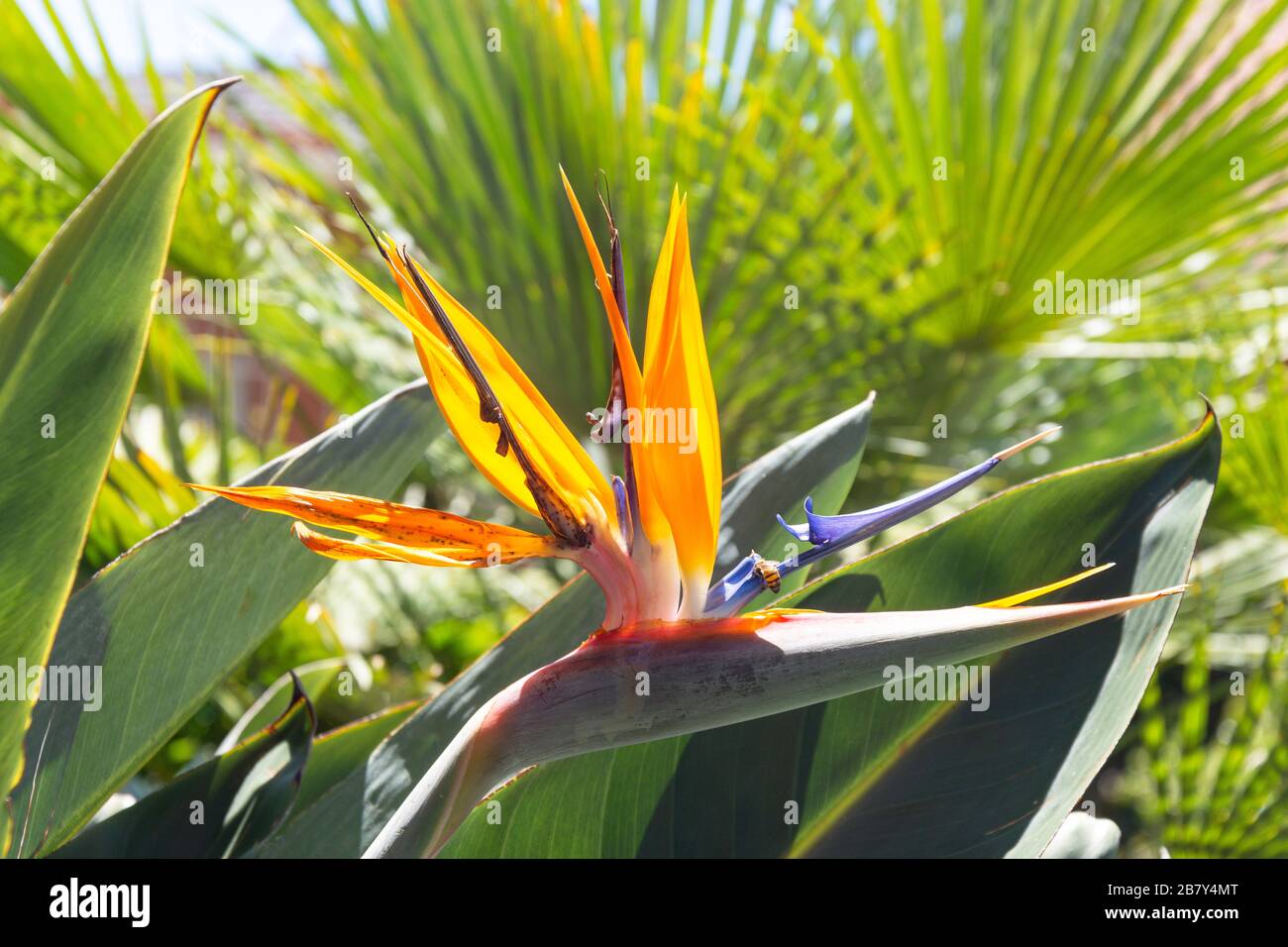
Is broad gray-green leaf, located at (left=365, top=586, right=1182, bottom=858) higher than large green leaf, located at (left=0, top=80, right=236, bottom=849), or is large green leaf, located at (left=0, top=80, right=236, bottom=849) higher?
large green leaf, located at (left=0, top=80, right=236, bottom=849)

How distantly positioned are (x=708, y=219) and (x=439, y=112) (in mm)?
325

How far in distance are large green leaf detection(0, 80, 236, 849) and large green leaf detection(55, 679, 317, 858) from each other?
0.16 meters

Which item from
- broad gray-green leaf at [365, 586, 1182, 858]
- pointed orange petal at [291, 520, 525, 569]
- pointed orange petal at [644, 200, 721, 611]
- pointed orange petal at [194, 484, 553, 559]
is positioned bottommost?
broad gray-green leaf at [365, 586, 1182, 858]

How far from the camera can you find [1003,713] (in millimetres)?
454

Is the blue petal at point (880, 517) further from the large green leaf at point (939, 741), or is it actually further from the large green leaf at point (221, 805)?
the large green leaf at point (221, 805)

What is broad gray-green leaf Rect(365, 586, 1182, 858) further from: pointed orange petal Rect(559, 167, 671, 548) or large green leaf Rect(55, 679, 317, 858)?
large green leaf Rect(55, 679, 317, 858)

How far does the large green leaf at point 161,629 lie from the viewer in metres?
0.45

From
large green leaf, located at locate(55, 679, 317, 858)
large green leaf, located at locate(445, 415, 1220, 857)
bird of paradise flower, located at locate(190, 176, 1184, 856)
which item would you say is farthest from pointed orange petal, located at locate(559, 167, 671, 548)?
large green leaf, located at locate(55, 679, 317, 858)

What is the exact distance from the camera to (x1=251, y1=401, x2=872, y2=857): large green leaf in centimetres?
50

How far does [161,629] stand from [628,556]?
0.26 metres

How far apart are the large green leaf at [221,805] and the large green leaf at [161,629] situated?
52 millimetres

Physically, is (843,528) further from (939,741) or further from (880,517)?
(939,741)

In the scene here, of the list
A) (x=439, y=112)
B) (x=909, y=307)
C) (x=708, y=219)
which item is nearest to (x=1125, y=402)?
(x=909, y=307)

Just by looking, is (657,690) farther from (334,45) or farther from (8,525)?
(334,45)
